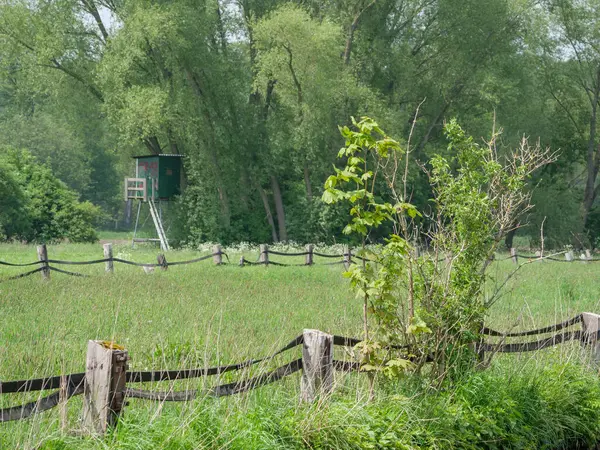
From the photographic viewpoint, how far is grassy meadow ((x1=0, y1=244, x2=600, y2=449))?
5.34 metres

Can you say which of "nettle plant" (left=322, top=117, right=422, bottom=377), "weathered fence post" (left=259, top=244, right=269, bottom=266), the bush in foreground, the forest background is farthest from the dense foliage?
the bush in foreground

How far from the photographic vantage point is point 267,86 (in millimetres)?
35344

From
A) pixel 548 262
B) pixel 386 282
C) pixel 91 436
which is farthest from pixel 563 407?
pixel 548 262

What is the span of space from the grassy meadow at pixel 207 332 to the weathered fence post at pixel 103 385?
12cm

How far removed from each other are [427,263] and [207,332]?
6.89 ft

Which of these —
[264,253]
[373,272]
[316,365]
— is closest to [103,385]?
[316,365]

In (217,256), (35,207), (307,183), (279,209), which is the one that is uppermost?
(307,183)

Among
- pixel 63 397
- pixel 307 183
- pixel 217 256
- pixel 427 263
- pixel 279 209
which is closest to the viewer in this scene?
pixel 63 397

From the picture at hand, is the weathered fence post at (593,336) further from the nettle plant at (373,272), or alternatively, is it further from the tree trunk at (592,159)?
the tree trunk at (592,159)

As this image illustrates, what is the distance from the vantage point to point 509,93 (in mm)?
37188

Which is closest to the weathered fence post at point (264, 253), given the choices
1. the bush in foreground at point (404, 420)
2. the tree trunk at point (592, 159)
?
the bush in foreground at point (404, 420)

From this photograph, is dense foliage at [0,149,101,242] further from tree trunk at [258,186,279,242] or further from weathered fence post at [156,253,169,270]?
weathered fence post at [156,253,169,270]

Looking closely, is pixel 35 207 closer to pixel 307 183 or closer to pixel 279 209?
pixel 279 209

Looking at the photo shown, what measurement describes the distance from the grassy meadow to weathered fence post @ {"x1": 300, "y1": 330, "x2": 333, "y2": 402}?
0.41ft
